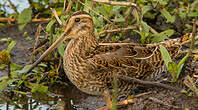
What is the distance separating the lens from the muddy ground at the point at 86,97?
3.76m

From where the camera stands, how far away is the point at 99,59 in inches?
158

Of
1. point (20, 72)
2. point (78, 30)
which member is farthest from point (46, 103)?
point (78, 30)

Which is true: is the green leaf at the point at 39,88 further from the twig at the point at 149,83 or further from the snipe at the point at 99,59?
the twig at the point at 149,83

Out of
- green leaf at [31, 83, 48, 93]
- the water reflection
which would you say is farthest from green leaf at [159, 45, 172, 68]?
green leaf at [31, 83, 48, 93]

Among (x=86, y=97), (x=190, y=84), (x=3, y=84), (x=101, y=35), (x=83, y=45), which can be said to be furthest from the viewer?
(x=101, y=35)

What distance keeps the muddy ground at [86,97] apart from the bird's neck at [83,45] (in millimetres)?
643

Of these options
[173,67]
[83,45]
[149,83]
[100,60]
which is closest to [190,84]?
[173,67]

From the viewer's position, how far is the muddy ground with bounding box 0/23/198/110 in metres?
3.76

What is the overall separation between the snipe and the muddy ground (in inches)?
9.1

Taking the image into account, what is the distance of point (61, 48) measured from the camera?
4.59 metres

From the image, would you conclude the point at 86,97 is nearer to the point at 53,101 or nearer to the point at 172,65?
the point at 53,101

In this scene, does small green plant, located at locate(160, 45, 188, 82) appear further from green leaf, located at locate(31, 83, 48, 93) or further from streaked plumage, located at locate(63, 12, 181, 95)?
green leaf, located at locate(31, 83, 48, 93)

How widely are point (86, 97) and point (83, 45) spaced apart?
76 cm

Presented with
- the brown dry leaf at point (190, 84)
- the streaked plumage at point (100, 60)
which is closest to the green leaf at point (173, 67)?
the brown dry leaf at point (190, 84)
